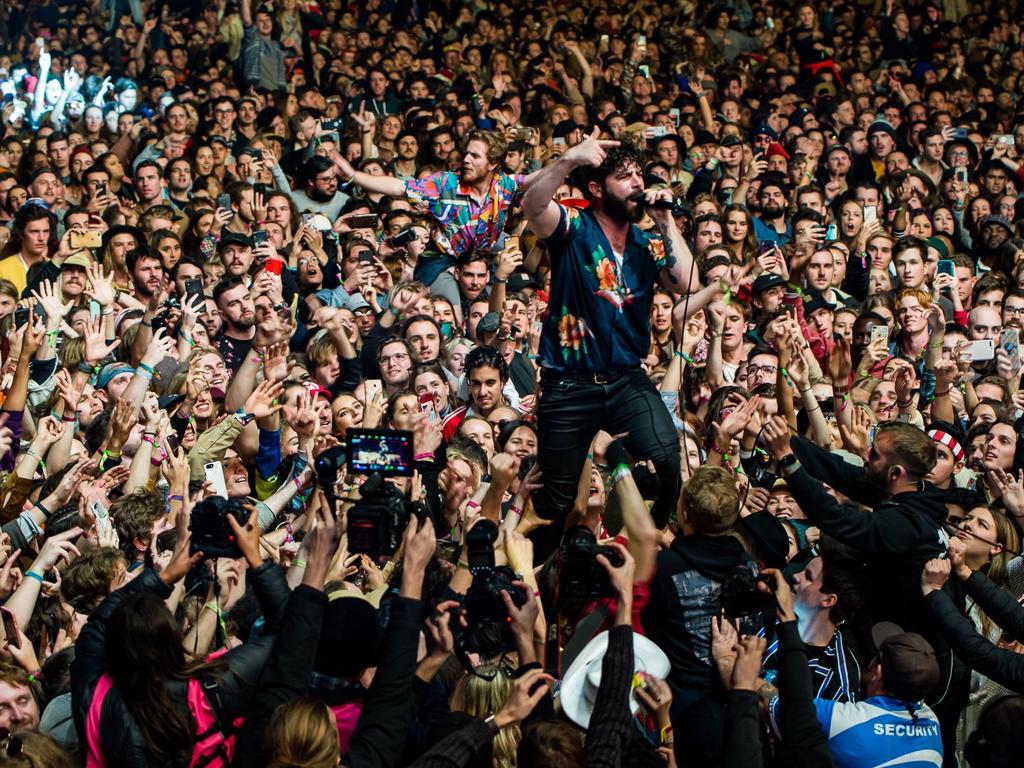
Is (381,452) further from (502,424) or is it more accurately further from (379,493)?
(502,424)

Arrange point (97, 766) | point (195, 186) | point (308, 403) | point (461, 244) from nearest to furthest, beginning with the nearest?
point (97, 766) < point (308, 403) < point (461, 244) < point (195, 186)

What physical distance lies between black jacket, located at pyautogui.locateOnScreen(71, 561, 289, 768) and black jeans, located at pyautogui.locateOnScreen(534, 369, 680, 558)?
1.35 m

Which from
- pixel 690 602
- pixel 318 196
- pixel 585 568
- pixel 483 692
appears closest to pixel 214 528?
pixel 483 692

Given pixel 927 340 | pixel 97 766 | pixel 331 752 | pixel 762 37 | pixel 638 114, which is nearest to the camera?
pixel 331 752

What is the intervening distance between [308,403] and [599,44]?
9494 millimetres

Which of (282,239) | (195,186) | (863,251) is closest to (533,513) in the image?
(282,239)

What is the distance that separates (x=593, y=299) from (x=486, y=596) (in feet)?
4.68

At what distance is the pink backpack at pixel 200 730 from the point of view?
386 cm

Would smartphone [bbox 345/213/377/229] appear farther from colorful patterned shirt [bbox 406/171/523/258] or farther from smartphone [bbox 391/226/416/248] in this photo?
colorful patterned shirt [bbox 406/171/523/258]

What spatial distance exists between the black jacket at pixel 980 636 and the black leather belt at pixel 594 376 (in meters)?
1.34

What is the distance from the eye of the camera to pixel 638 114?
13625 mm

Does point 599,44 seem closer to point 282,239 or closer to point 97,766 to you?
point 282,239

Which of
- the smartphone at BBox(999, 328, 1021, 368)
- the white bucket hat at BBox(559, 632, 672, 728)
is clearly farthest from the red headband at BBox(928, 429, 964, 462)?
the white bucket hat at BBox(559, 632, 672, 728)

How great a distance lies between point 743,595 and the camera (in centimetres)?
418
